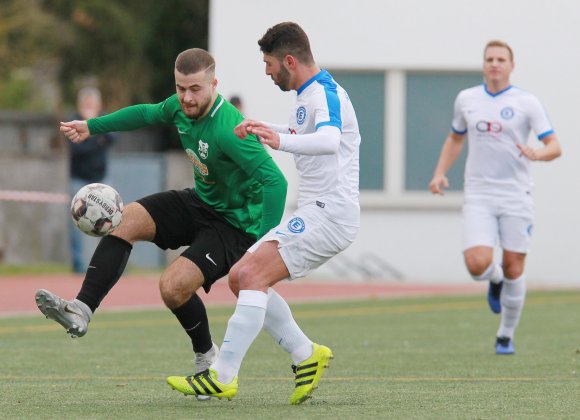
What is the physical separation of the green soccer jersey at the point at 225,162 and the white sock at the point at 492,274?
11.8 feet

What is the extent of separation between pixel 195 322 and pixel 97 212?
0.93 metres

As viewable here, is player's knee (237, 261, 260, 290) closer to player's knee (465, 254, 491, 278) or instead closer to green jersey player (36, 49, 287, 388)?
green jersey player (36, 49, 287, 388)

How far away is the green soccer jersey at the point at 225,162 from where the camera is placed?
8.36m

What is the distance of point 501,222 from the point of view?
12.0m

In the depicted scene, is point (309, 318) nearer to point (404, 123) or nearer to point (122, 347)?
point (122, 347)

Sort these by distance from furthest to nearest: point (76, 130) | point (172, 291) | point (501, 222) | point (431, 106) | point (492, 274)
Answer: point (431, 106) < point (492, 274) < point (501, 222) < point (76, 130) < point (172, 291)

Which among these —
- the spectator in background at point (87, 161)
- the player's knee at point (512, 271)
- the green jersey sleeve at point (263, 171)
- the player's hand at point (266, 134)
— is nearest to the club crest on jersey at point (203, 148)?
the green jersey sleeve at point (263, 171)

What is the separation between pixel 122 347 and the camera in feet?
40.8

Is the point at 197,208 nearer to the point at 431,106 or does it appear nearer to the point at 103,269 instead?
the point at 103,269

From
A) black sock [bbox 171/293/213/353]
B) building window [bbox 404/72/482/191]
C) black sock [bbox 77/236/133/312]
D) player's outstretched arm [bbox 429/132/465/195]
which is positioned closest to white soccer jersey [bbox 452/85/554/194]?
player's outstretched arm [bbox 429/132/465/195]

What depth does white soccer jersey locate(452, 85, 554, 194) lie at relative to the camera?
1196 cm

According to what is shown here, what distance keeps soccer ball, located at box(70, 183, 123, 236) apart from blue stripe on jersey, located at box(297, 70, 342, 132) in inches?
50.2

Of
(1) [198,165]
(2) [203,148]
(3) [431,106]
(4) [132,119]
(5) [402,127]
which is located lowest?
(5) [402,127]

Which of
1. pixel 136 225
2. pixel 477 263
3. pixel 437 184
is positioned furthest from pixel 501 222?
pixel 136 225
